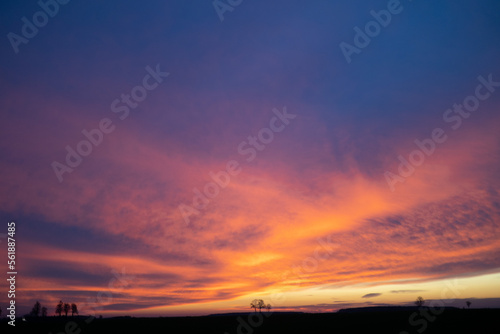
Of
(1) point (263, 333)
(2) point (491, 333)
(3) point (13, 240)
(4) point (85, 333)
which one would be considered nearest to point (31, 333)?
(4) point (85, 333)

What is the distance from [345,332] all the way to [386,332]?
702cm

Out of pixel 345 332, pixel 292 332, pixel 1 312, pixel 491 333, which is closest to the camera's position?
pixel 491 333

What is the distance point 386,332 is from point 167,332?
39371 millimetres

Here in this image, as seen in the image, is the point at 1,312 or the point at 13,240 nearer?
the point at 13,240

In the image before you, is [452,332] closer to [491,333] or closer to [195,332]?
[491,333]

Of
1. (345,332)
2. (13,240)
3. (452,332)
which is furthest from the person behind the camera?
(345,332)

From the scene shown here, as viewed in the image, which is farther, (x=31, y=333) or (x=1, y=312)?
(x=1, y=312)

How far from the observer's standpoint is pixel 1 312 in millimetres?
194750

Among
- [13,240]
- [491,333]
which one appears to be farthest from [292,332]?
[13,240]

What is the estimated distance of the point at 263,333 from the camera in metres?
55.2

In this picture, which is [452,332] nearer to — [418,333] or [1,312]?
[418,333]

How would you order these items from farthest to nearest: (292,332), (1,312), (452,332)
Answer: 1. (1,312)
2. (292,332)
3. (452,332)

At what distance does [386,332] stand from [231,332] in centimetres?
2585

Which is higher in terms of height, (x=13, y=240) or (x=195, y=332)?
(x=13, y=240)
